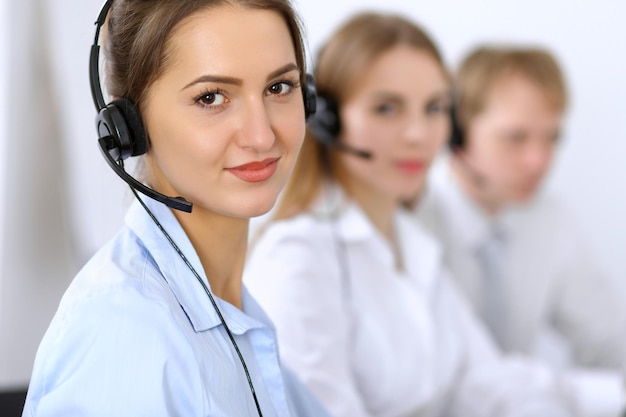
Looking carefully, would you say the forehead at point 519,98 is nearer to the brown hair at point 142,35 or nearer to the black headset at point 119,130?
the brown hair at point 142,35

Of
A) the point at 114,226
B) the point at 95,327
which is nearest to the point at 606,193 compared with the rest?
the point at 114,226

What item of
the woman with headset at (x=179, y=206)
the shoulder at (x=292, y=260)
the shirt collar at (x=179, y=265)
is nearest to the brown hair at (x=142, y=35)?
the woman with headset at (x=179, y=206)

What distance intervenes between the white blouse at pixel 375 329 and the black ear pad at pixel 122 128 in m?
0.56

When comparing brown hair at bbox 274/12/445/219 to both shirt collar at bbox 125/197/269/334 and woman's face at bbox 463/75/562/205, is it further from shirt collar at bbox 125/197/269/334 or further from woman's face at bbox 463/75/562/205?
shirt collar at bbox 125/197/269/334

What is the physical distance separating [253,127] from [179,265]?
0.16 metres

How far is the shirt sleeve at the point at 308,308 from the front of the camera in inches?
52.0

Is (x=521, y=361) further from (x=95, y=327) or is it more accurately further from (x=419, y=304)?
(x=95, y=327)

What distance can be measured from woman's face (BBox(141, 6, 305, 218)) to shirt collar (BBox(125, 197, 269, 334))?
0.04 m

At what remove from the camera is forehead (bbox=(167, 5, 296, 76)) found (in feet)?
2.62

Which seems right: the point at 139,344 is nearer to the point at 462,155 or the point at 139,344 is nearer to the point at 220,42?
the point at 220,42

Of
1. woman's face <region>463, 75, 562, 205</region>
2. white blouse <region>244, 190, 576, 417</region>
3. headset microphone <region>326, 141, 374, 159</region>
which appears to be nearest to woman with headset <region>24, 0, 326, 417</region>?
white blouse <region>244, 190, 576, 417</region>

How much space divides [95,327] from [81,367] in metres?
0.04

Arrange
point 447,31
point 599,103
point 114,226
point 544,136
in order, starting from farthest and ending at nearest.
A: point 599,103 < point 447,31 < point 544,136 < point 114,226

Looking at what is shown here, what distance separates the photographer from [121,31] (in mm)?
836
